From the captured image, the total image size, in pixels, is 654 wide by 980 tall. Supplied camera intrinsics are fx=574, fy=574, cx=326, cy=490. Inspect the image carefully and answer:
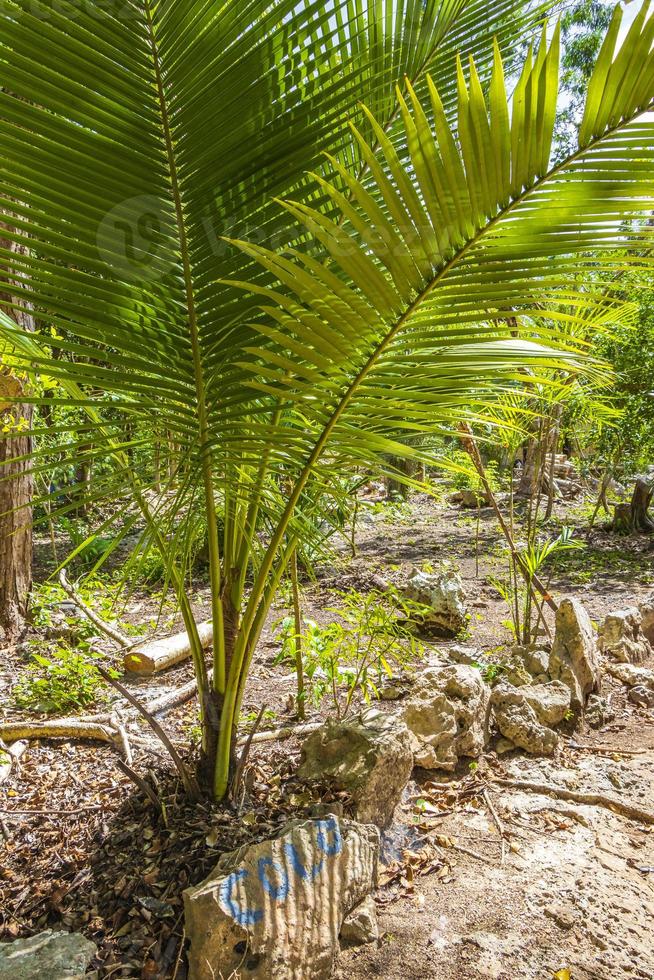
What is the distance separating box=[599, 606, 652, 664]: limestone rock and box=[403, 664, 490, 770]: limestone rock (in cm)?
137

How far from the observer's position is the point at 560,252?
2.63 ft

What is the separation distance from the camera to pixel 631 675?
2.84 metres

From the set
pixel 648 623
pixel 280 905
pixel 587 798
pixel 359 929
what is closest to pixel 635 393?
pixel 648 623

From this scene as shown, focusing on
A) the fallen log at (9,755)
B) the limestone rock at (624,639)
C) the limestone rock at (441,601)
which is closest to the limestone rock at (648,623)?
the limestone rock at (624,639)

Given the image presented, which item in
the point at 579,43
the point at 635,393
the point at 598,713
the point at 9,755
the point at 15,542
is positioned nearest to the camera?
the point at 9,755

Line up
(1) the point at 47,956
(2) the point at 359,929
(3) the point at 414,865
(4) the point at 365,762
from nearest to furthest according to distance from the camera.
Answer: (1) the point at 47,956 → (2) the point at 359,929 → (3) the point at 414,865 → (4) the point at 365,762

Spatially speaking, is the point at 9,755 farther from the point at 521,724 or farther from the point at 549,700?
the point at 549,700

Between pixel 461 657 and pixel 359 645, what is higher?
pixel 359 645

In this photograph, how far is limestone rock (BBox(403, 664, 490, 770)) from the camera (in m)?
1.98

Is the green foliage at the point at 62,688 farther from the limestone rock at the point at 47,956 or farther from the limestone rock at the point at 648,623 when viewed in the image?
the limestone rock at the point at 648,623

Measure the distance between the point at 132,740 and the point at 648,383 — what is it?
5.82 m

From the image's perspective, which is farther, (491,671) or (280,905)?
(491,671)

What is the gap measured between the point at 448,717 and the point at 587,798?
1.60 ft

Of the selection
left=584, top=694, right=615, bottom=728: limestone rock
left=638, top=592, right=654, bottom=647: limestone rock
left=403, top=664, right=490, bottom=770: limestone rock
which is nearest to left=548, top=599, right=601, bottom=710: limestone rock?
left=584, top=694, right=615, bottom=728: limestone rock
